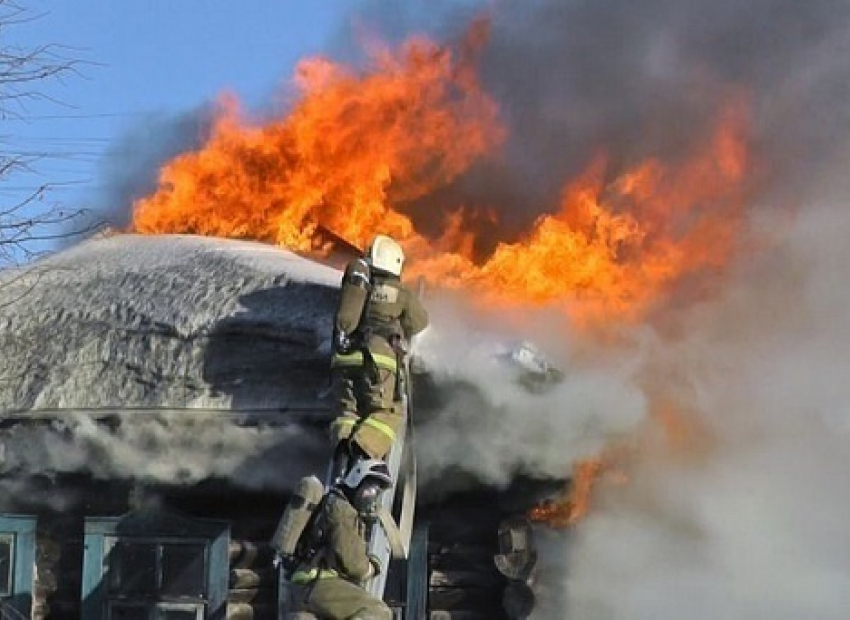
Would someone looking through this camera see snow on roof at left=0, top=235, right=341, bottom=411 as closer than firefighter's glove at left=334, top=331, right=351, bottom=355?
No

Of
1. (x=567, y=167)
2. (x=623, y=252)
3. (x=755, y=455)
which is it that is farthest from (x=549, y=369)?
(x=567, y=167)

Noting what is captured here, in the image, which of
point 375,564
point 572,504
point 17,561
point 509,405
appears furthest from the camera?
point 17,561

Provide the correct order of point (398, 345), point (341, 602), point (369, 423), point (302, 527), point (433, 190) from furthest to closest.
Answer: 1. point (433, 190)
2. point (398, 345)
3. point (369, 423)
4. point (302, 527)
5. point (341, 602)

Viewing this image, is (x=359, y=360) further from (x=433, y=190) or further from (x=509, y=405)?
(x=433, y=190)

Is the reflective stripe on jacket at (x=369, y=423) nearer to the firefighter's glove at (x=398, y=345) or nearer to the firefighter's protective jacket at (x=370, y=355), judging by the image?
the firefighter's protective jacket at (x=370, y=355)

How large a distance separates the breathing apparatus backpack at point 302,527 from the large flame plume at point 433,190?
2031 mm

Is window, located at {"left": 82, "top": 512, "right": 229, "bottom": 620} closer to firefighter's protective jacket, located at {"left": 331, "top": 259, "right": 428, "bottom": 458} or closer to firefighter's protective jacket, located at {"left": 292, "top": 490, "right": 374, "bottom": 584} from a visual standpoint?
firefighter's protective jacket, located at {"left": 331, "top": 259, "right": 428, "bottom": 458}

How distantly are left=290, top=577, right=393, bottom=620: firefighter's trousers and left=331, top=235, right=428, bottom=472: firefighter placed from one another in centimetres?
77

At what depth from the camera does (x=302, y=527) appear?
839 cm

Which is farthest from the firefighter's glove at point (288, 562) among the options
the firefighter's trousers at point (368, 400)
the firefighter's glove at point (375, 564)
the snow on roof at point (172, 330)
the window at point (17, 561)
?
the window at point (17, 561)

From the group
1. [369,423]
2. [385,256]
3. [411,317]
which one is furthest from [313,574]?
[385,256]

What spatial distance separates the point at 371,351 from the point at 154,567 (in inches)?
99.8

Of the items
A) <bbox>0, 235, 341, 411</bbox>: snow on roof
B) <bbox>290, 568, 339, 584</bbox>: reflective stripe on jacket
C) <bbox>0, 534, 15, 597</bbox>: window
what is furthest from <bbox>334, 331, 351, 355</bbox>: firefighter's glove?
<bbox>0, 534, 15, 597</bbox>: window

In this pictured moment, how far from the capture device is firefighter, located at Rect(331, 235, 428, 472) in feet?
29.1
